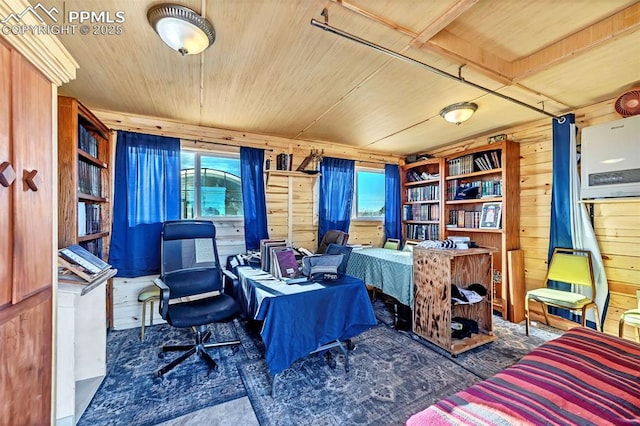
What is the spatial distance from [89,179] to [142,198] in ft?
1.81

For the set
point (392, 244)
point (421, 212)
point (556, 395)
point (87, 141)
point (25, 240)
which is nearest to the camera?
point (556, 395)

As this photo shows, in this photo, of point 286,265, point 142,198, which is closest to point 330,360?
point 286,265

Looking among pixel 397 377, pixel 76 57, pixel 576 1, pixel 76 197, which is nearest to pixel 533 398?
pixel 397 377

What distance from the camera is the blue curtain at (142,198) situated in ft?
9.71

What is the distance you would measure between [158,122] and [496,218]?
14.7 ft

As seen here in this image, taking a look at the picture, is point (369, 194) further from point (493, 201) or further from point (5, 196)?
point (5, 196)

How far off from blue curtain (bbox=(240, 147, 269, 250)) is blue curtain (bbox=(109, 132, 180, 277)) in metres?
0.81

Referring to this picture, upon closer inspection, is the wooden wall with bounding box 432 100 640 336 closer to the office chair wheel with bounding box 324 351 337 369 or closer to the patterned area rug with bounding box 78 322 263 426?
the office chair wheel with bounding box 324 351 337 369

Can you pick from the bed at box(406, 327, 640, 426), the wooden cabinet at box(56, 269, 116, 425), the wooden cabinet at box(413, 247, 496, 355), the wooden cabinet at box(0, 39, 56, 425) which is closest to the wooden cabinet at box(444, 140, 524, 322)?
the wooden cabinet at box(413, 247, 496, 355)

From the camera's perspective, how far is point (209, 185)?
3.50 m

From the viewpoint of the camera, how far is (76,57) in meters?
1.95

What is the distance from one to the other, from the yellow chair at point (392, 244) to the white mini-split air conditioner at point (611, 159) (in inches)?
90.3

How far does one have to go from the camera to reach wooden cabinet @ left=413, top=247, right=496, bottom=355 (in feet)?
7.91

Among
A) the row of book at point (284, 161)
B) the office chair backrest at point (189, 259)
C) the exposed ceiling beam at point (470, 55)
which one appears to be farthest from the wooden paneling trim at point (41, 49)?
the row of book at point (284, 161)
